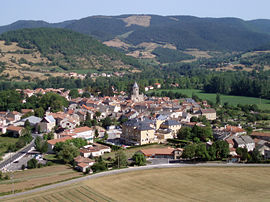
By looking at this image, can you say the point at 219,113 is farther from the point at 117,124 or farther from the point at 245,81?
the point at 245,81

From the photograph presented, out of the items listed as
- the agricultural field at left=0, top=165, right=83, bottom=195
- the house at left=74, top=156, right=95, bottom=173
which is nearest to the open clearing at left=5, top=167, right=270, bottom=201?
the agricultural field at left=0, top=165, right=83, bottom=195

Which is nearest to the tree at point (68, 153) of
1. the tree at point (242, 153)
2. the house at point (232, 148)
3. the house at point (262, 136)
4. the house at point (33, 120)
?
the house at point (232, 148)

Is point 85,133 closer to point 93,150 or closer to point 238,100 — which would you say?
point 93,150

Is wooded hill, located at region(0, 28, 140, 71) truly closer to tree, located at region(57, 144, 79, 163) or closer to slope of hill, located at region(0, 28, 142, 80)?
slope of hill, located at region(0, 28, 142, 80)

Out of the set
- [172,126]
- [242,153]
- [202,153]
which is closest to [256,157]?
[242,153]

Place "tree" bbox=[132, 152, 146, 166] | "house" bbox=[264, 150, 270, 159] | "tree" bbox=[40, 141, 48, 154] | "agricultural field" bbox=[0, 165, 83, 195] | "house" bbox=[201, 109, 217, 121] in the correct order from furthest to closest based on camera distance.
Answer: "house" bbox=[201, 109, 217, 121] < "tree" bbox=[40, 141, 48, 154] < "house" bbox=[264, 150, 270, 159] < "tree" bbox=[132, 152, 146, 166] < "agricultural field" bbox=[0, 165, 83, 195]
